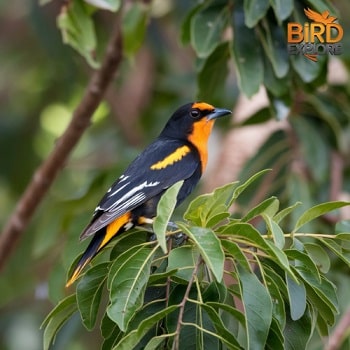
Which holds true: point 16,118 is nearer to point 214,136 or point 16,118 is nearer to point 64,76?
point 64,76

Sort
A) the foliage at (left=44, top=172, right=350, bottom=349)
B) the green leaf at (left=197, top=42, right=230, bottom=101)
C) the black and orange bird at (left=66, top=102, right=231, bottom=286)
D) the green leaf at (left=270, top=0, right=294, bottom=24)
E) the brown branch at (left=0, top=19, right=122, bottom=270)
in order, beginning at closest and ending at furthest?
the foliage at (left=44, top=172, right=350, bottom=349)
the black and orange bird at (left=66, top=102, right=231, bottom=286)
the green leaf at (left=270, top=0, right=294, bottom=24)
the green leaf at (left=197, top=42, right=230, bottom=101)
the brown branch at (left=0, top=19, right=122, bottom=270)

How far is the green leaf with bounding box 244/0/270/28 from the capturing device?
3.88 m

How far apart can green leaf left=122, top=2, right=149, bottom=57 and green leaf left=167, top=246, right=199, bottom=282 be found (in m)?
1.75

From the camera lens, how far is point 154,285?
118 inches

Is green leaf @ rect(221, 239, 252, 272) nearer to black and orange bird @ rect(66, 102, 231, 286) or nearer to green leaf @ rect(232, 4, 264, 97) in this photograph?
black and orange bird @ rect(66, 102, 231, 286)

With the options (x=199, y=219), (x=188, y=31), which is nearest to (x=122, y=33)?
(x=188, y=31)

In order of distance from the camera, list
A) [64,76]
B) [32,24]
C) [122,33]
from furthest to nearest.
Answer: [64,76] → [32,24] → [122,33]

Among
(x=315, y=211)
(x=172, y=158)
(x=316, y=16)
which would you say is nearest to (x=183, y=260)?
(x=315, y=211)

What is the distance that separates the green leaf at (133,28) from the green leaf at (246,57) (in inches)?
20.5

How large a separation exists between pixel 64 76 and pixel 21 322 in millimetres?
1881

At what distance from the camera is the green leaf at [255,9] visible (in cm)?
388

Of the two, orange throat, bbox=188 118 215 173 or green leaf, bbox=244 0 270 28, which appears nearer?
green leaf, bbox=244 0 270 28

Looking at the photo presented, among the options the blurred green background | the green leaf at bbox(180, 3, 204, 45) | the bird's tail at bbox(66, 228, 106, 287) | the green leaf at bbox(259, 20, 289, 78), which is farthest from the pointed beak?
the bird's tail at bbox(66, 228, 106, 287)

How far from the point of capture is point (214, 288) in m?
2.89
